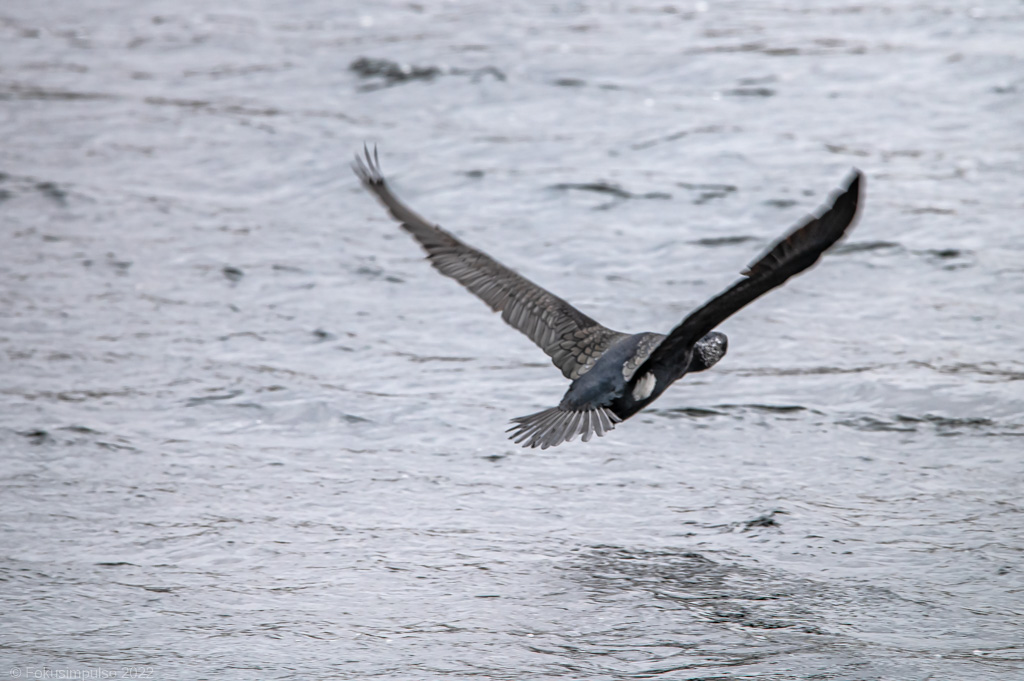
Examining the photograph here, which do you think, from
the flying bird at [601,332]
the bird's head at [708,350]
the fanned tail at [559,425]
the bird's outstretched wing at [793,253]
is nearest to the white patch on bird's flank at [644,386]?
the flying bird at [601,332]

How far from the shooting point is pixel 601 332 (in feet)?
16.4

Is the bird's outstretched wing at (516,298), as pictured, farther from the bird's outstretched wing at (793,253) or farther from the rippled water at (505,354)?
the bird's outstretched wing at (793,253)

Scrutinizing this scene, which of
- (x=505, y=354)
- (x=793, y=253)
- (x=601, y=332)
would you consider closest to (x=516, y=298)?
(x=601, y=332)

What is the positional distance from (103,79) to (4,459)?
6011 millimetres

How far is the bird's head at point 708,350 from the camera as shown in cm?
486

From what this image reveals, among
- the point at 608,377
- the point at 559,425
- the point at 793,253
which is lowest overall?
the point at 559,425

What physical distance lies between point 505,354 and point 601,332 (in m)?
1.22

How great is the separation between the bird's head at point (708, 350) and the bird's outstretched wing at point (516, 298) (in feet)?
0.86

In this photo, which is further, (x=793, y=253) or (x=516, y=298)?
(x=516, y=298)

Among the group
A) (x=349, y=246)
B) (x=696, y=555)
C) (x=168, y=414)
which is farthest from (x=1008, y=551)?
(x=349, y=246)

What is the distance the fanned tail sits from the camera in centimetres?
436

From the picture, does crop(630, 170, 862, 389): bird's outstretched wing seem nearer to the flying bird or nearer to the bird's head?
the flying bird

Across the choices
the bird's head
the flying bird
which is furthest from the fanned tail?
the bird's head

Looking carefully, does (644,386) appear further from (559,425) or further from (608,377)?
(559,425)
